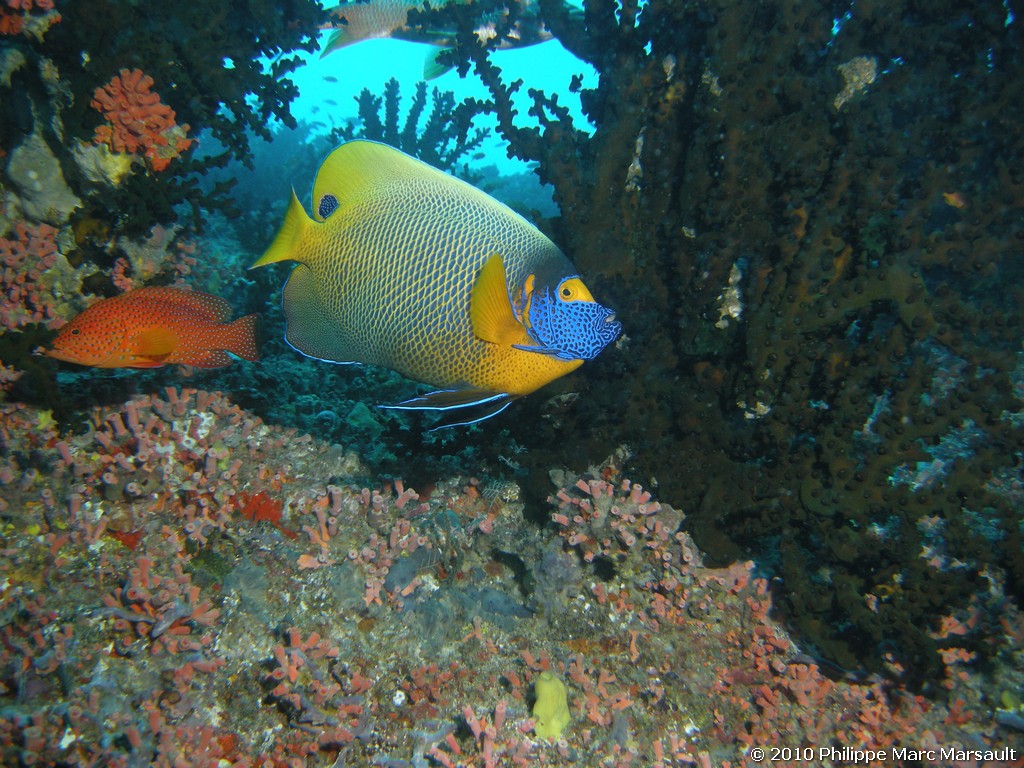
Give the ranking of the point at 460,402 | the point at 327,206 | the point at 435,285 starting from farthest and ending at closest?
the point at 327,206 < the point at 435,285 < the point at 460,402

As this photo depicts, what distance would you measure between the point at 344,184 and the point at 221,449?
200 centimetres

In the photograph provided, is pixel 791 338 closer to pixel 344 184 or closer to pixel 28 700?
pixel 344 184

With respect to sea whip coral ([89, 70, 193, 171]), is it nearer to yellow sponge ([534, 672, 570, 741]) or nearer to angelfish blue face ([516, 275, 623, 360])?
angelfish blue face ([516, 275, 623, 360])

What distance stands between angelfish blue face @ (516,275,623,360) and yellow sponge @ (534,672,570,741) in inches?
67.5

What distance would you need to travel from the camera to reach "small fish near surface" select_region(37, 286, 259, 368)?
255cm

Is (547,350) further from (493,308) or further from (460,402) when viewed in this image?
(460,402)

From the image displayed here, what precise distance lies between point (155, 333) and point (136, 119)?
7.11ft

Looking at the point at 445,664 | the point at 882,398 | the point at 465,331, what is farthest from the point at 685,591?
the point at 465,331

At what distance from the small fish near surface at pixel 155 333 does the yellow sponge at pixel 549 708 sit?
8.01 feet

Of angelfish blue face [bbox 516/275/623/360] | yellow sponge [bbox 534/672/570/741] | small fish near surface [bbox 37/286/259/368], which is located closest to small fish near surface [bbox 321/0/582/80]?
small fish near surface [bbox 37/286/259/368]

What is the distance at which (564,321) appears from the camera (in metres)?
2.05

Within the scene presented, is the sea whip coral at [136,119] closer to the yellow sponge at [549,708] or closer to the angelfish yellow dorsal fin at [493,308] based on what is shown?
the angelfish yellow dorsal fin at [493,308]

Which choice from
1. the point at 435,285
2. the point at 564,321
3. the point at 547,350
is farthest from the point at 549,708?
the point at 435,285

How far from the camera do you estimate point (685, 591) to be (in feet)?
9.61
